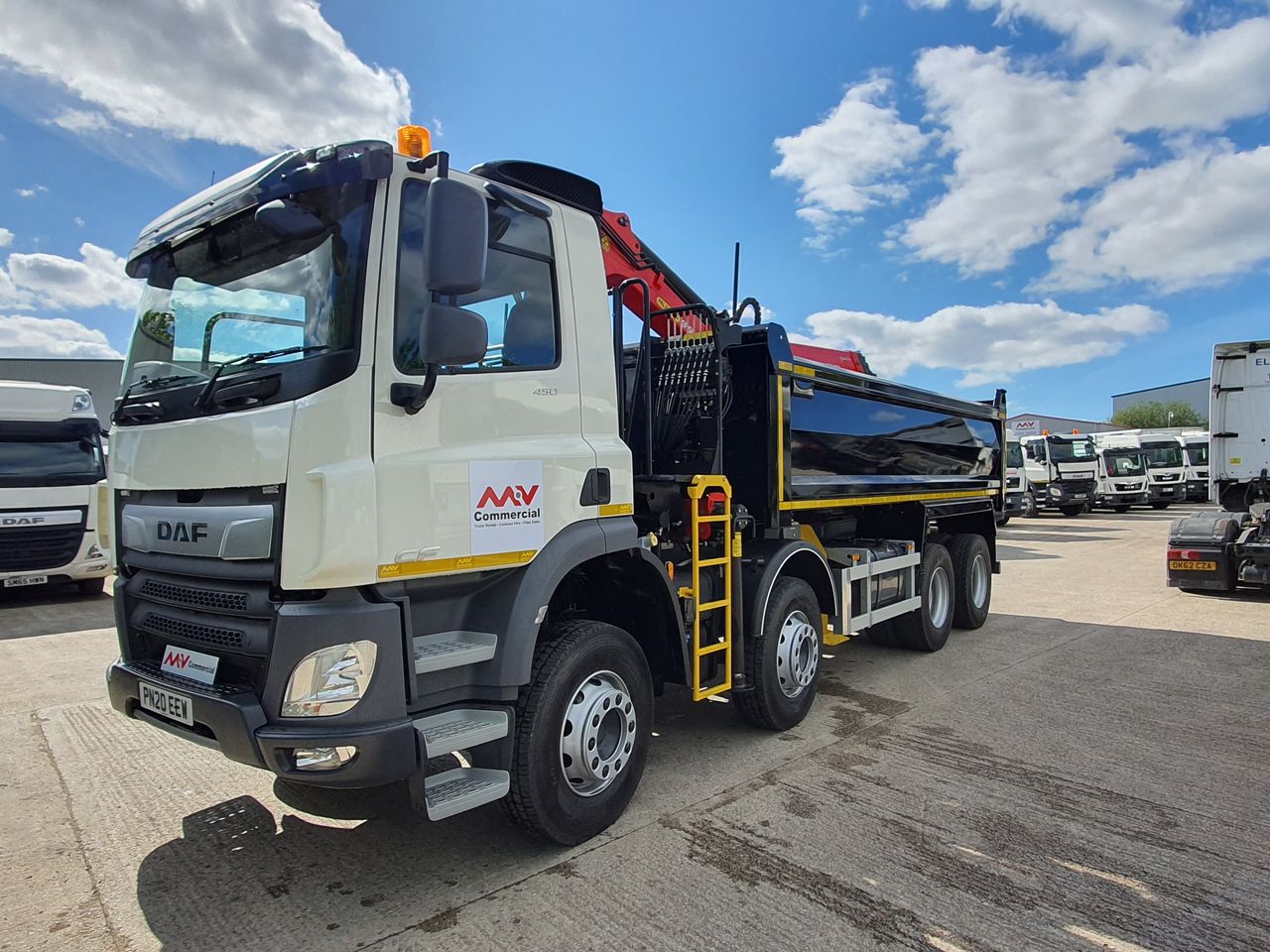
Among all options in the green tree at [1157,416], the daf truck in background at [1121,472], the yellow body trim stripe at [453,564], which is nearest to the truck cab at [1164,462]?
the daf truck in background at [1121,472]

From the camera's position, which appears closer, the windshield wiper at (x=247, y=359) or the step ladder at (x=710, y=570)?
the windshield wiper at (x=247, y=359)

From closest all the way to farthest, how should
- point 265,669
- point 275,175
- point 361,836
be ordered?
1. point 265,669
2. point 275,175
3. point 361,836

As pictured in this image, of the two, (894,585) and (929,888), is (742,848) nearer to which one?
(929,888)

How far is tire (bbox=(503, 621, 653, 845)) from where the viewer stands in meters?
3.19

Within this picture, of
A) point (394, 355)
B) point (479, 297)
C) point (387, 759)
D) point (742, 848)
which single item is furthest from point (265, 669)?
point (742, 848)

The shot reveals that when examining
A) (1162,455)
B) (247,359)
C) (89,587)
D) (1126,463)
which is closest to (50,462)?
(89,587)

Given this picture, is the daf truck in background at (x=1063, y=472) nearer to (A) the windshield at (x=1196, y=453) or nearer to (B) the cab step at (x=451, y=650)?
(A) the windshield at (x=1196, y=453)

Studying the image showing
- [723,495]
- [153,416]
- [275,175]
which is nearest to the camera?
[275,175]

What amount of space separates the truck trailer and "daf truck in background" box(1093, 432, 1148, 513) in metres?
27.4

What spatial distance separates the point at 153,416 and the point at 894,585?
17.4 ft

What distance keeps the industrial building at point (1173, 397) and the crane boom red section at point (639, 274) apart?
3422 inches

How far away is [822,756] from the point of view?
14.7 ft

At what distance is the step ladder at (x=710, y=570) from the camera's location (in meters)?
4.11

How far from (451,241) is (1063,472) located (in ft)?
91.3
